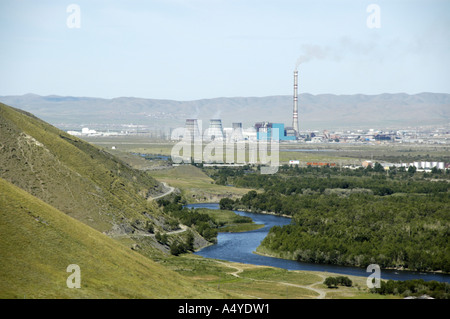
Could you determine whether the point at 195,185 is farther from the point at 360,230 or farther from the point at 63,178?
the point at 63,178

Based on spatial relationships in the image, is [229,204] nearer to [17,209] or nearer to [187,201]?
[187,201]

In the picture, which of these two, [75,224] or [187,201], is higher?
[75,224]

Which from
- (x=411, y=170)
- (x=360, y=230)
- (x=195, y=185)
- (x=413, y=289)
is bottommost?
(x=195, y=185)

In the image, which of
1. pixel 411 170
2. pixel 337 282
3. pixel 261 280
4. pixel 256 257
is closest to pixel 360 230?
pixel 256 257

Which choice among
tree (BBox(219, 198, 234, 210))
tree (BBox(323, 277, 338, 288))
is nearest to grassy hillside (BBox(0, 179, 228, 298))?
tree (BBox(323, 277, 338, 288))

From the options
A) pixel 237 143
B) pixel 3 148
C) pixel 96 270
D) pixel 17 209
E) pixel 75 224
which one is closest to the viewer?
pixel 96 270
